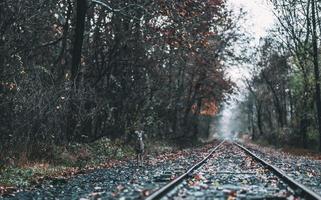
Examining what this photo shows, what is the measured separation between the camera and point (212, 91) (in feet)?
175

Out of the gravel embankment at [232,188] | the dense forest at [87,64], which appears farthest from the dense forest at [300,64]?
the gravel embankment at [232,188]

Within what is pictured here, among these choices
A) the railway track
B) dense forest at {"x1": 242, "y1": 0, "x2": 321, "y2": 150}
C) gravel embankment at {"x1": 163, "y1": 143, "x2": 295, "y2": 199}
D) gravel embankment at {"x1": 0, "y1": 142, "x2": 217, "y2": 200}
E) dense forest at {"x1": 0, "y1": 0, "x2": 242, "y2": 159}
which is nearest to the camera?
the railway track

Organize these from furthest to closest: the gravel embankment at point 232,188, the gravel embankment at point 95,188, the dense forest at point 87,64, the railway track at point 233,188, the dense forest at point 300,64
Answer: the dense forest at point 300,64, the dense forest at point 87,64, the gravel embankment at point 95,188, the gravel embankment at point 232,188, the railway track at point 233,188

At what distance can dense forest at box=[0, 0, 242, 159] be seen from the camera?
16750mm

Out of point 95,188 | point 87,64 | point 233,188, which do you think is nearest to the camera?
point 233,188

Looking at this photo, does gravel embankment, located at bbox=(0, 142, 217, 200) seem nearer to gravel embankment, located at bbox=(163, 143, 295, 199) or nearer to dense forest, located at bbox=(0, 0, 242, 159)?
gravel embankment, located at bbox=(163, 143, 295, 199)

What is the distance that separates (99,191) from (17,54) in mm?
9390

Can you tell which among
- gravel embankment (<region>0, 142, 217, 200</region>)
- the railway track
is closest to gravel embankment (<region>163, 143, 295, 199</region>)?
the railway track

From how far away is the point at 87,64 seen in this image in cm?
2870

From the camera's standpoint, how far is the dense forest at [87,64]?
1675cm

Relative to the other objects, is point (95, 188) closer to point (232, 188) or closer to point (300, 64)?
point (232, 188)

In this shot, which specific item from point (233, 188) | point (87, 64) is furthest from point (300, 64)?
Answer: point (233, 188)

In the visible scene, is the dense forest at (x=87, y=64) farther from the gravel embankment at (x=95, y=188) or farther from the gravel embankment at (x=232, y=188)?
the gravel embankment at (x=232, y=188)

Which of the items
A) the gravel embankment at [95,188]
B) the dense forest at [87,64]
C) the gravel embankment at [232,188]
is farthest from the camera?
the dense forest at [87,64]
